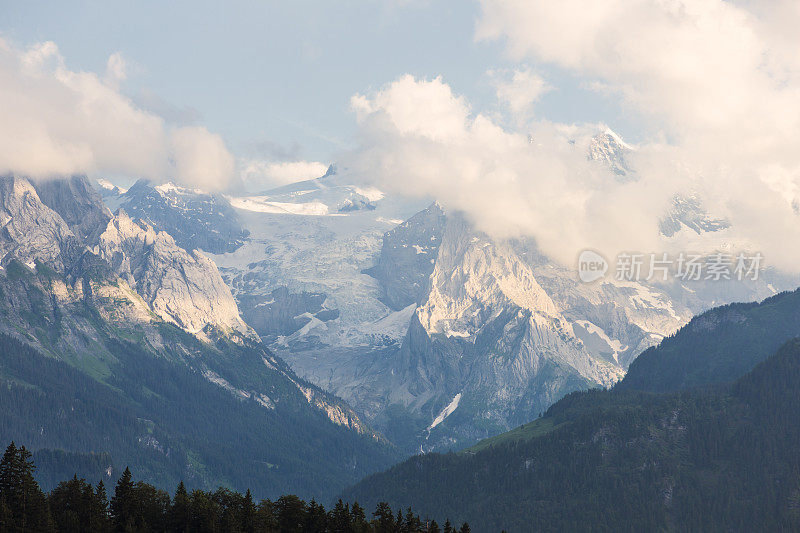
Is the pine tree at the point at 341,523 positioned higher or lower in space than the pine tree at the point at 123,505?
lower

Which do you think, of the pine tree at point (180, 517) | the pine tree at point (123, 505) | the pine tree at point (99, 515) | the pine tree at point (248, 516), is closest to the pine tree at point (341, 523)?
the pine tree at point (248, 516)

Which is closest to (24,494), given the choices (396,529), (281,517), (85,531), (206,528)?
→ (85,531)

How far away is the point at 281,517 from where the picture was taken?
18275cm

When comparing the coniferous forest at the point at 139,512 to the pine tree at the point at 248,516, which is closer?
the coniferous forest at the point at 139,512

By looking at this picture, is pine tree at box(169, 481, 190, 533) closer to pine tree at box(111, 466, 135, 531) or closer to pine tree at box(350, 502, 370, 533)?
pine tree at box(111, 466, 135, 531)

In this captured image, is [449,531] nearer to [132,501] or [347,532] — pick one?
[347,532]

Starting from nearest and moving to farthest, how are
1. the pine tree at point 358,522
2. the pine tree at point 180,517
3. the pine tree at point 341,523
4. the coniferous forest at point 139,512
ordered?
the coniferous forest at point 139,512, the pine tree at point 180,517, the pine tree at point 358,522, the pine tree at point 341,523

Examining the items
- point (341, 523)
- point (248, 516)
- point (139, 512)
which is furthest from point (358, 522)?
point (139, 512)

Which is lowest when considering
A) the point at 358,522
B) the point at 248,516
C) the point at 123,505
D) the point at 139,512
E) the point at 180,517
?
the point at 358,522

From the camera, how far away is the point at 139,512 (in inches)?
6649

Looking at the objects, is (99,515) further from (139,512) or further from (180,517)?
(180,517)

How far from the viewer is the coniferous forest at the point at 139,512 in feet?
510

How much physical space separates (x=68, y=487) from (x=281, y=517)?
38333mm

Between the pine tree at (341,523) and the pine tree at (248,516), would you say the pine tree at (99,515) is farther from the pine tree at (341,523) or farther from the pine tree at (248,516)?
the pine tree at (341,523)
